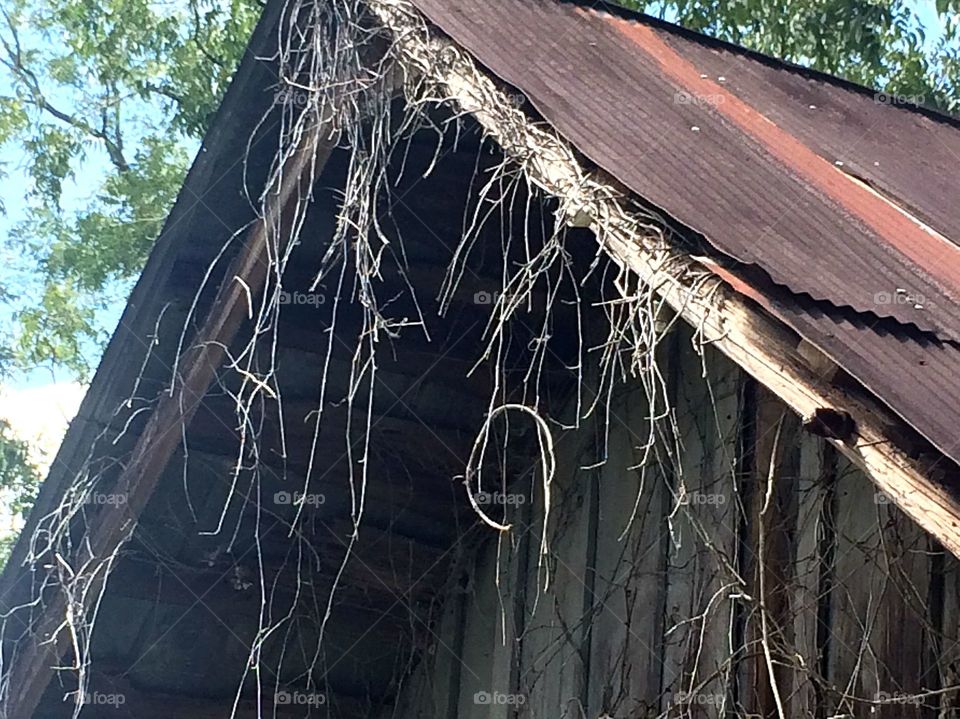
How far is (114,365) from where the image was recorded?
167 inches

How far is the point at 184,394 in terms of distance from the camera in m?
4.07

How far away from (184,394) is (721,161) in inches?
78.8

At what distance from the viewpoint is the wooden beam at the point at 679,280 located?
6.51 feet

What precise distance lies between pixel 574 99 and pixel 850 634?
57.1 inches

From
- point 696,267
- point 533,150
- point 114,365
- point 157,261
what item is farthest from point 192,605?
point 696,267

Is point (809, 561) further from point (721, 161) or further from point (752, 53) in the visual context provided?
point (752, 53)

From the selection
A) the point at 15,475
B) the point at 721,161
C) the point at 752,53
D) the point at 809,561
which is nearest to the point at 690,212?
the point at 721,161

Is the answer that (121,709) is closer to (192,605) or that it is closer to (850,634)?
(192,605)

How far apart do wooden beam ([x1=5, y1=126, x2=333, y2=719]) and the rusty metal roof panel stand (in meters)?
0.75

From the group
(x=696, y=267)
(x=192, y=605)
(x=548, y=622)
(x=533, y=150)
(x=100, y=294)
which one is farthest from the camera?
(x=100, y=294)

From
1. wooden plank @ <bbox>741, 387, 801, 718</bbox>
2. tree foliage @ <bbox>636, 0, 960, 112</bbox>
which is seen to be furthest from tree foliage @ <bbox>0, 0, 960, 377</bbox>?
wooden plank @ <bbox>741, 387, 801, 718</bbox>

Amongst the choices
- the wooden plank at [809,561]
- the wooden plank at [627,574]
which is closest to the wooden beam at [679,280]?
the wooden plank at [809,561]

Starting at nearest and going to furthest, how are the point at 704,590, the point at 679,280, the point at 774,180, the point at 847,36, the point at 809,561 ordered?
the point at 679,280
the point at 774,180
the point at 809,561
the point at 704,590
the point at 847,36

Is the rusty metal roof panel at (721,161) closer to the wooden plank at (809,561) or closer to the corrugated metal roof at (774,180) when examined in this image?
the corrugated metal roof at (774,180)
